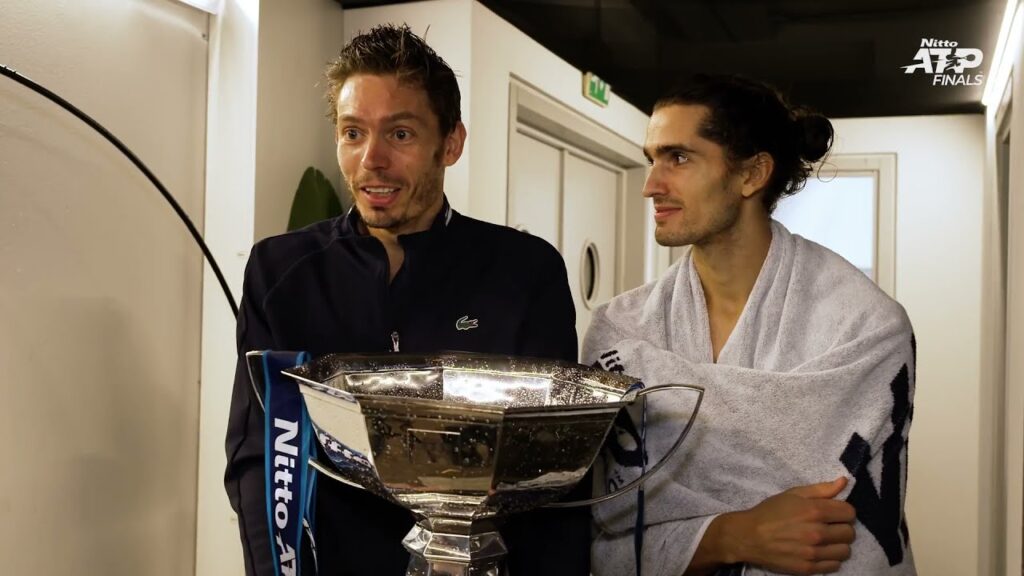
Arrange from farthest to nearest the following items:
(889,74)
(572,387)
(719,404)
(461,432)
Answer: (889,74), (719,404), (572,387), (461,432)

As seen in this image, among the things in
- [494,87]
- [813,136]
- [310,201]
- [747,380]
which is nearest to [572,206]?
[494,87]

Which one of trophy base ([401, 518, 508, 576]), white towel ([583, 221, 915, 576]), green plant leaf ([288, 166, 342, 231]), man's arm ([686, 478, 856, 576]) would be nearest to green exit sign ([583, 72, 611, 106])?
green plant leaf ([288, 166, 342, 231])

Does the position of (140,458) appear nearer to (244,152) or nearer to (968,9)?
(244,152)

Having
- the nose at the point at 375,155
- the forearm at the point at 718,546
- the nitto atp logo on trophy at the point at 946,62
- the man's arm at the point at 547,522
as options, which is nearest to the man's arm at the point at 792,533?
the forearm at the point at 718,546

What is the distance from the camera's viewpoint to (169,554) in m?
2.04

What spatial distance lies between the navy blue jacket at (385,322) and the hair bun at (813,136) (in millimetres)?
598

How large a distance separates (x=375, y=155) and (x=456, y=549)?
498 mm

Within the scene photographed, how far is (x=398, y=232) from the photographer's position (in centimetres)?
125

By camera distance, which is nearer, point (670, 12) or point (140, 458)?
point (140, 458)

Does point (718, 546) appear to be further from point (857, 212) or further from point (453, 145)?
point (857, 212)

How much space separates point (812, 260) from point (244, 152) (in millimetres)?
1246

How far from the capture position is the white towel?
4.30 ft

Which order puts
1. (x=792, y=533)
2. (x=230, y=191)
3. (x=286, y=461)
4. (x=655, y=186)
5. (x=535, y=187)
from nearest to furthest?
(x=286, y=461)
(x=792, y=533)
(x=655, y=186)
(x=230, y=191)
(x=535, y=187)

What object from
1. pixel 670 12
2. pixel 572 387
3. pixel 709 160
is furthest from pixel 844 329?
pixel 670 12
